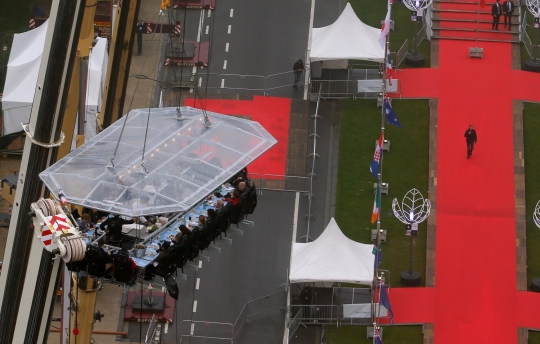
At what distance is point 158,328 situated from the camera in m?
89.9

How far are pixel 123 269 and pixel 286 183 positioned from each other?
30.4 m

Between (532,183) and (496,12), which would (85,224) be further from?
(496,12)

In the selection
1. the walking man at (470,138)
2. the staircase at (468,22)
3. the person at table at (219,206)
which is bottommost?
the person at table at (219,206)

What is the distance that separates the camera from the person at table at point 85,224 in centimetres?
7169

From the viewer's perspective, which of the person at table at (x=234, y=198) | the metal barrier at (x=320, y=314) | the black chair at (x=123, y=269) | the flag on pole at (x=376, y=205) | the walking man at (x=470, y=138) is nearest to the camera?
the black chair at (x=123, y=269)

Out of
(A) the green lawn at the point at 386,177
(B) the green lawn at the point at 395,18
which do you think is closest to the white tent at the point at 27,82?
(A) the green lawn at the point at 386,177

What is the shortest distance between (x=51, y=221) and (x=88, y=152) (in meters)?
7.65

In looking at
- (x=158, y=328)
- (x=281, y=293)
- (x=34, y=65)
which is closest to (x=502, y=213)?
(x=281, y=293)

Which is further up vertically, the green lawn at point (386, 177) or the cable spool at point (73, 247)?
the green lawn at point (386, 177)

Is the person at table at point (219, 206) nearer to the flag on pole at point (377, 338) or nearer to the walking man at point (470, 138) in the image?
the flag on pole at point (377, 338)

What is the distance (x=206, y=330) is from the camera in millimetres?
89750

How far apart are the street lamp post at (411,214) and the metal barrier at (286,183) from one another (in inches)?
237

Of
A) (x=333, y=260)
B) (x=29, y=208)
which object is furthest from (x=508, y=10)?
(x=29, y=208)

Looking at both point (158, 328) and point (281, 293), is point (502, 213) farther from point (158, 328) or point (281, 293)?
point (158, 328)
